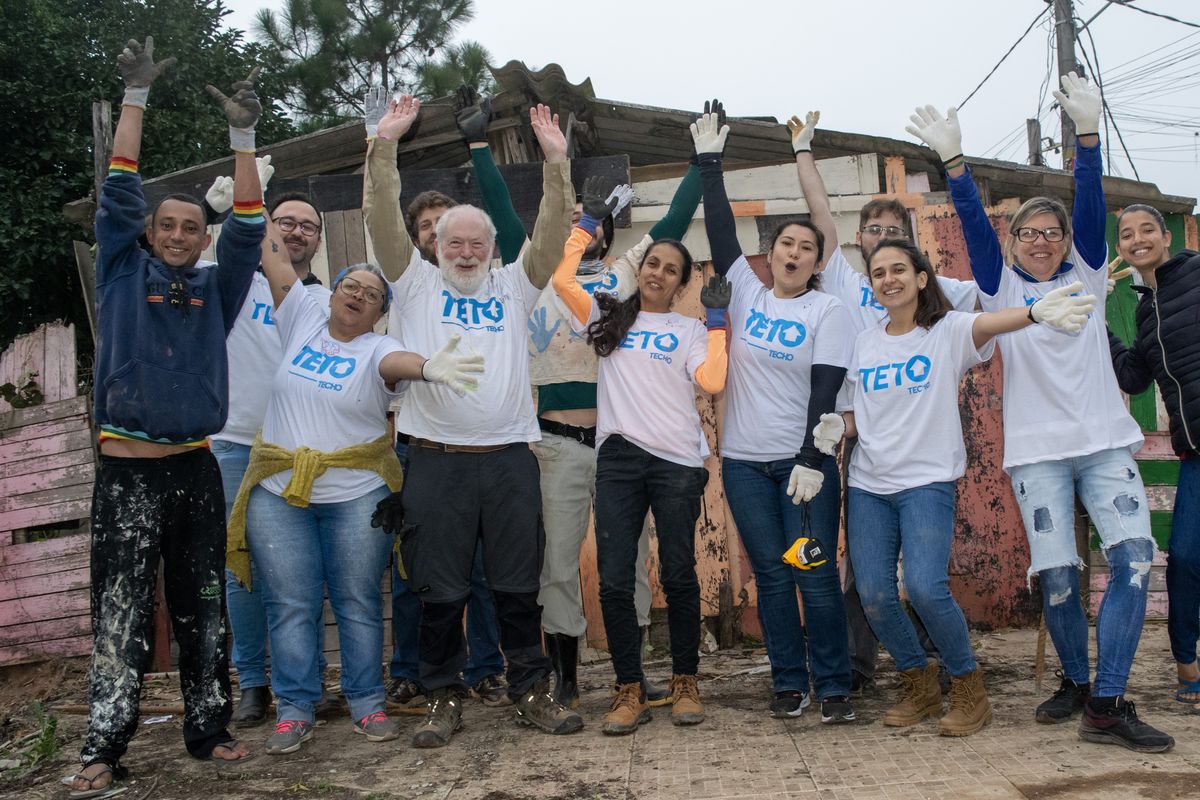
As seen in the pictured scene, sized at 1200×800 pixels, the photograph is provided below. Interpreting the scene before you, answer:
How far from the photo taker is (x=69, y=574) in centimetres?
573

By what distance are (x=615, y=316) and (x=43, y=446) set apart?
4037 millimetres

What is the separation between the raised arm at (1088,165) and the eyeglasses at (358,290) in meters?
2.80

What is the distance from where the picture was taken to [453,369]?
351cm

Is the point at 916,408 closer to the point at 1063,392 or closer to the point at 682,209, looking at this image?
the point at 1063,392

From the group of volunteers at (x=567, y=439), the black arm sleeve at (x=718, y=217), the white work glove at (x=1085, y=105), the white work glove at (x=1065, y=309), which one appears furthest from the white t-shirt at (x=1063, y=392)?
the black arm sleeve at (x=718, y=217)

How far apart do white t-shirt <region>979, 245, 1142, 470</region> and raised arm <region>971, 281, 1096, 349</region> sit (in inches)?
8.0

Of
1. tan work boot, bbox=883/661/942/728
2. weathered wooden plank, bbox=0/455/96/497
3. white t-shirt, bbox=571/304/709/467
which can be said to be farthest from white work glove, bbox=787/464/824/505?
weathered wooden plank, bbox=0/455/96/497

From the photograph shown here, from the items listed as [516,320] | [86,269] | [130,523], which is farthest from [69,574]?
[516,320]

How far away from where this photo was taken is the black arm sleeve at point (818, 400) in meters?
3.71

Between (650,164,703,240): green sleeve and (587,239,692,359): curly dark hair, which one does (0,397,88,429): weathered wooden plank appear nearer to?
(587,239,692,359): curly dark hair

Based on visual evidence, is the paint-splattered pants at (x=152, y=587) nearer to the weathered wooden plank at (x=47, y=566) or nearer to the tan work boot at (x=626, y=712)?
the tan work boot at (x=626, y=712)

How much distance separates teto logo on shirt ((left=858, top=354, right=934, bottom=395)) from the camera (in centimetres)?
366

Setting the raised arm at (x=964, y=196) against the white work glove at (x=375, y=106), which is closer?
the raised arm at (x=964, y=196)

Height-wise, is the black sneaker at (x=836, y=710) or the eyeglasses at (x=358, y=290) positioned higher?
the eyeglasses at (x=358, y=290)
